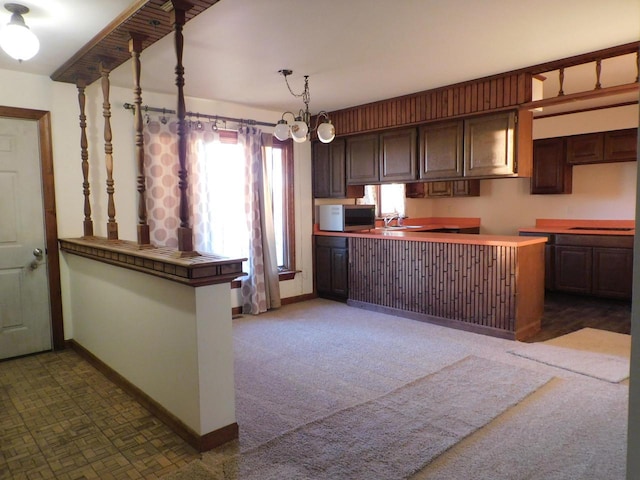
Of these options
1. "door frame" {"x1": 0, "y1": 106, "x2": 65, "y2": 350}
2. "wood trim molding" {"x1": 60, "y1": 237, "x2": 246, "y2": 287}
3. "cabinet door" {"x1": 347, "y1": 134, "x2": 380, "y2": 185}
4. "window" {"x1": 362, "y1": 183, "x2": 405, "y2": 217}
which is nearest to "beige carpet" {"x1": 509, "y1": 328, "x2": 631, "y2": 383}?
"cabinet door" {"x1": 347, "y1": 134, "x2": 380, "y2": 185}

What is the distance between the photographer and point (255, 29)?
2824mm

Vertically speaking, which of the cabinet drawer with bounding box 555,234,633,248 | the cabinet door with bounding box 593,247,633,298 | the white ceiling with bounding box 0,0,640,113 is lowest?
the cabinet door with bounding box 593,247,633,298

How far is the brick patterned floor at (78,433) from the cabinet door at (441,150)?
136 inches

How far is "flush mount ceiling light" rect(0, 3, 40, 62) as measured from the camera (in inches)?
93.6

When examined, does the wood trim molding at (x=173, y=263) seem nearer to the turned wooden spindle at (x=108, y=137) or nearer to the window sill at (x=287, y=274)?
the turned wooden spindle at (x=108, y=137)

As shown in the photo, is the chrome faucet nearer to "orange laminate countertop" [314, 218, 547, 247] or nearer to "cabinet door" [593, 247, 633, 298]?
"orange laminate countertop" [314, 218, 547, 247]

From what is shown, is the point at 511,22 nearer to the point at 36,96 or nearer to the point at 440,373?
the point at 440,373

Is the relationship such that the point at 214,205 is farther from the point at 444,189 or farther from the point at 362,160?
the point at 444,189

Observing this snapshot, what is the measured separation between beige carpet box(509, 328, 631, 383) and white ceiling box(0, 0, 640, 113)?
7.90 ft

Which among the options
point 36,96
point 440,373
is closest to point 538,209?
point 440,373

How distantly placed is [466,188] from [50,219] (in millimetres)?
5454

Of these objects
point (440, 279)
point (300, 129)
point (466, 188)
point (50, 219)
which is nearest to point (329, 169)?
point (300, 129)

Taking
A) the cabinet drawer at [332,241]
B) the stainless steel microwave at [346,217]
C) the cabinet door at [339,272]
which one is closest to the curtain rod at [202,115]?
the stainless steel microwave at [346,217]

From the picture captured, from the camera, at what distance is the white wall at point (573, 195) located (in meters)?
5.41
